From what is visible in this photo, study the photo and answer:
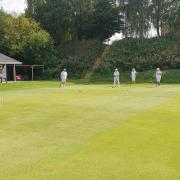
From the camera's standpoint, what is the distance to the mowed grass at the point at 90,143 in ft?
30.7

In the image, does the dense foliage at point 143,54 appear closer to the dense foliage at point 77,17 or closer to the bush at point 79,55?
the bush at point 79,55

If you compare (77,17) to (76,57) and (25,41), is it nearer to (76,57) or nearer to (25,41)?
(76,57)

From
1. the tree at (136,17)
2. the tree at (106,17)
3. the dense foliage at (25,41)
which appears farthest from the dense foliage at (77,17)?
the dense foliage at (25,41)

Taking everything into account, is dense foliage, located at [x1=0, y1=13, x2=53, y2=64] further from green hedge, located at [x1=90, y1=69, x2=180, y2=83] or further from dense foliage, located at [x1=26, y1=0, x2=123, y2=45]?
green hedge, located at [x1=90, y1=69, x2=180, y2=83]

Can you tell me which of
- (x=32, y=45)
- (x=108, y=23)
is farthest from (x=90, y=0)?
(x=32, y=45)

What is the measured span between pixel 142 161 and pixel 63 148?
7.99ft

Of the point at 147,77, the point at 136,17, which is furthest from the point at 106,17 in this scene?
the point at 147,77

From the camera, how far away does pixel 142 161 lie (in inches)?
401

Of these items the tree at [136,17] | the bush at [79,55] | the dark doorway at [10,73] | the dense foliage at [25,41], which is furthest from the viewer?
the tree at [136,17]

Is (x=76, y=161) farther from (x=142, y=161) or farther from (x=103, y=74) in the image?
(x=103, y=74)

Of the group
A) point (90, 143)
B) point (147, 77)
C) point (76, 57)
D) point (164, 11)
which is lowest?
point (90, 143)

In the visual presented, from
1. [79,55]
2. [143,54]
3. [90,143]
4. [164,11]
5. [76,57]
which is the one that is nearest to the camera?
[90,143]

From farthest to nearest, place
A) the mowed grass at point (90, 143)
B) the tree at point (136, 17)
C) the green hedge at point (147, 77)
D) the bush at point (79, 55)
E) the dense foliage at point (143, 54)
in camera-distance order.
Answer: the tree at point (136, 17)
the bush at point (79, 55)
the dense foliage at point (143, 54)
the green hedge at point (147, 77)
the mowed grass at point (90, 143)

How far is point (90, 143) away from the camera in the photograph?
40.6 ft
